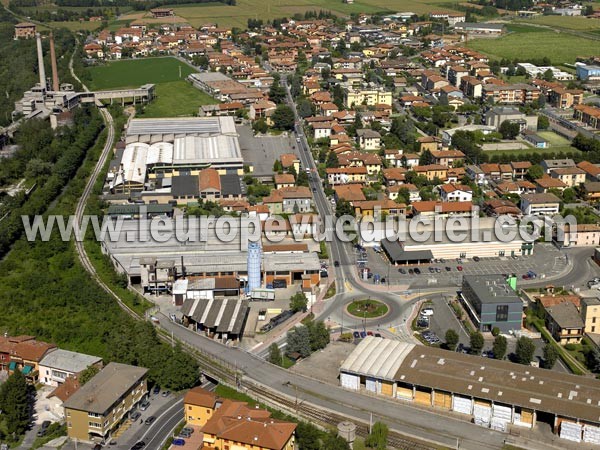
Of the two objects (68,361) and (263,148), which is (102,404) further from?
(263,148)

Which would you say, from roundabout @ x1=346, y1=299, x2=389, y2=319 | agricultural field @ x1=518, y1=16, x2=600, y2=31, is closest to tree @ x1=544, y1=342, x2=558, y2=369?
roundabout @ x1=346, y1=299, x2=389, y2=319

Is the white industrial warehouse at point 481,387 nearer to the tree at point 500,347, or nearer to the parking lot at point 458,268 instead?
the tree at point 500,347

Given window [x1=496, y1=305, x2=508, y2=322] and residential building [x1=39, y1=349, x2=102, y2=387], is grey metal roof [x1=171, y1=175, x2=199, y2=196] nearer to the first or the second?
residential building [x1=39, y1=349, x2=102, y2=387]

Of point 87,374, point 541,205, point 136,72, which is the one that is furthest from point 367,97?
point 87,374

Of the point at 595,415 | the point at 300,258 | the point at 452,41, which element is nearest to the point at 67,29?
the point at 452,41

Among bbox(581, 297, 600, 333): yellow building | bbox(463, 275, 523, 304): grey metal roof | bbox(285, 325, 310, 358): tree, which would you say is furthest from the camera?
bbox(463, 275, 523, 304): grey metal roof

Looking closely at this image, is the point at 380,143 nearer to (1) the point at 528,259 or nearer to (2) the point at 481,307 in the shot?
(1) the point at 528,259
